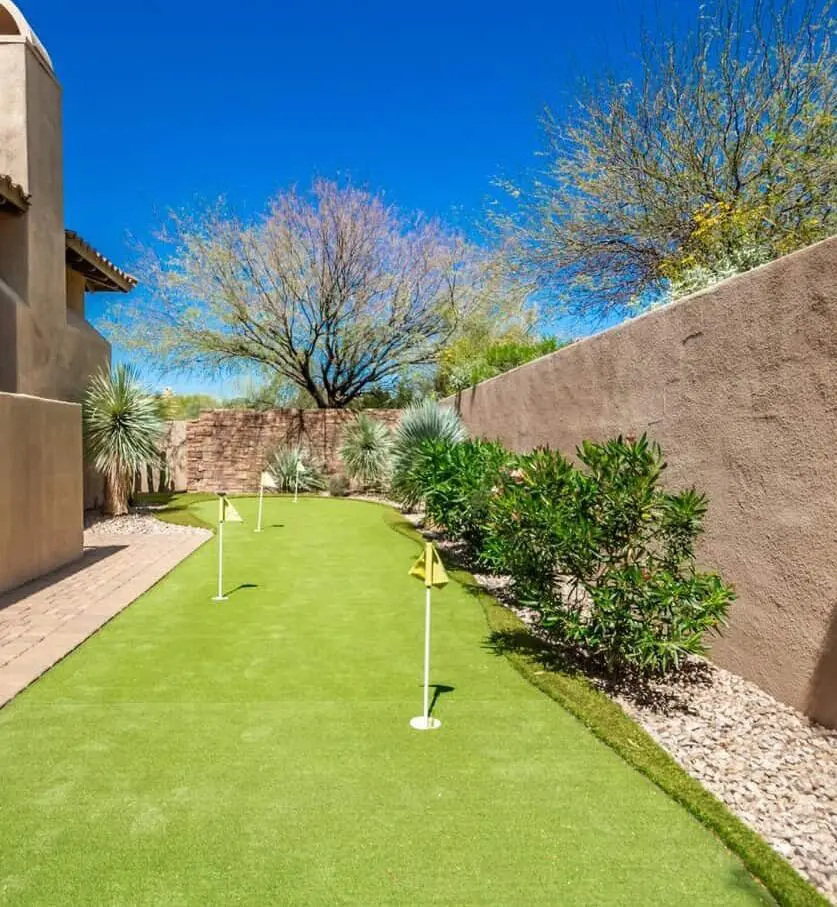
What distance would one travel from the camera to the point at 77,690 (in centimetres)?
481

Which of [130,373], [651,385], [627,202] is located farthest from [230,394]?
[651,385]

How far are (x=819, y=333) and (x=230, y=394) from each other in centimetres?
3080

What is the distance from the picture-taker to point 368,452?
20.0 meters

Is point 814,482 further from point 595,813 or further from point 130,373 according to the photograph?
point 130,373

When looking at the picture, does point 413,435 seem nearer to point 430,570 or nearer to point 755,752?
point 430,570

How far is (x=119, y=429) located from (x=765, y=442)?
1228 cm

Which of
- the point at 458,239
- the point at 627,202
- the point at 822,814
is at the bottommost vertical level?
the point at 822,814

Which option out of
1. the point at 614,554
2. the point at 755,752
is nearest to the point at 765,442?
the point at 614,554

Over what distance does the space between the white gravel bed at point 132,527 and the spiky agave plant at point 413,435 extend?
3860 millimetres

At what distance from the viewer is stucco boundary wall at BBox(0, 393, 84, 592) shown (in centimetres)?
782

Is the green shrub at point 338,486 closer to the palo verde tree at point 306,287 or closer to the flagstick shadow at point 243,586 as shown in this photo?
the palo verde tree at point 306,287

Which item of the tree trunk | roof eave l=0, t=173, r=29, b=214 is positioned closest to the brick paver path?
the tree trunk

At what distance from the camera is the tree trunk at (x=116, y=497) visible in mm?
14125

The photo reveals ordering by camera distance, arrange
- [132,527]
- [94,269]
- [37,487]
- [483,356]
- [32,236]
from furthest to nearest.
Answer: [483,356] → [94,269] → [132,527] → [32,236] → [37,487]
